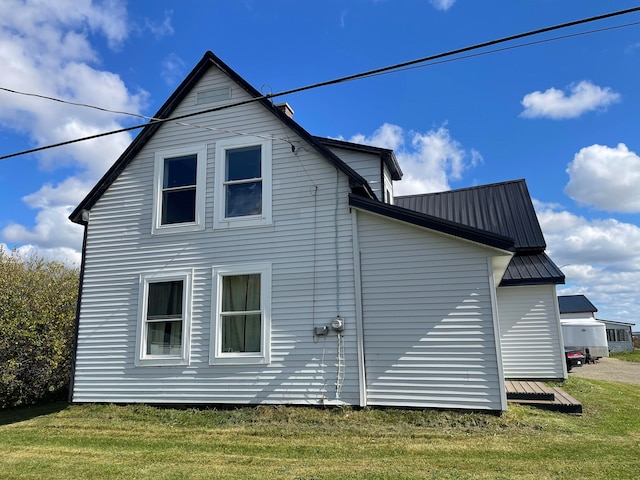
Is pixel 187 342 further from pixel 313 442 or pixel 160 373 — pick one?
pixel 313 442

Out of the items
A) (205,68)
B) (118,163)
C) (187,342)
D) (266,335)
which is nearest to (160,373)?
(187,342)

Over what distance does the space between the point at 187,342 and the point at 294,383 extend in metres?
2.40

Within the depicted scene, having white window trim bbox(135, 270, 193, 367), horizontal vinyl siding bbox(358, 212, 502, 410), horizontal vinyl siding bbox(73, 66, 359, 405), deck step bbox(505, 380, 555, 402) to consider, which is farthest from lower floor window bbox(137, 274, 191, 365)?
deck step bbox(505, 380, 555, 402)

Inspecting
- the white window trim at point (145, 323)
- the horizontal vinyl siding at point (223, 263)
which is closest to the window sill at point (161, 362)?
the white window trim at point (145, 323)

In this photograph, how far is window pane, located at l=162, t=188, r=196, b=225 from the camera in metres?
9.52

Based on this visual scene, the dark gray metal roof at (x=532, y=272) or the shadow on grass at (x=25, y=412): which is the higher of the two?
the dark gray metal roof at (x=532, y=272)

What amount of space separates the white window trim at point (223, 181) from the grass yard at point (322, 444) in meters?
3.66

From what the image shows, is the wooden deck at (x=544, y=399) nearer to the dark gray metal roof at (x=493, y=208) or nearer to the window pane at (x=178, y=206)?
the dark gray metal roof at (x=493, y=208)

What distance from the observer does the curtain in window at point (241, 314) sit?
28.0ft

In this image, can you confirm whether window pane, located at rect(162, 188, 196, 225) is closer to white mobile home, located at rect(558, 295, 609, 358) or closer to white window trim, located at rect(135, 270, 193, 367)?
white window trim, located at rect(135, 270, 193, 367)

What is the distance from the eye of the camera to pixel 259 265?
863 centimetres

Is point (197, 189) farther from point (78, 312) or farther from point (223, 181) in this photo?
point (78, 312)

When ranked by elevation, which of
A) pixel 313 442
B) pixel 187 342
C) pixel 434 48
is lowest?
pixel 313 442

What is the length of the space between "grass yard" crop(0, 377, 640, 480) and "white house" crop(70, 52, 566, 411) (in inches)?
18.7
